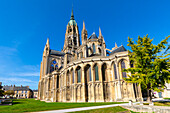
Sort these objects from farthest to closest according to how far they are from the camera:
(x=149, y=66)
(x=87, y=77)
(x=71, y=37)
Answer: (x=71, y=37)
(x=87, y=77)
(x=149, y=66)

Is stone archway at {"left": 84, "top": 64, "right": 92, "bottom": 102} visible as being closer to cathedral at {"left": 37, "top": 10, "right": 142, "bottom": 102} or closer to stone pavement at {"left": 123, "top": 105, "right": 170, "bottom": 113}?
cathedral at {"left": 37, "top": 10, "right": 142, "bottom": 102}

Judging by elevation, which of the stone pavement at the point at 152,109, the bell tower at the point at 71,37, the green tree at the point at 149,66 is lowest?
the stone pavement at the point at 152,109

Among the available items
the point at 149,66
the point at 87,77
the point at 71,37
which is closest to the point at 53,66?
the point at 71,37

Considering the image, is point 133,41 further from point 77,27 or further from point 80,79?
point 77,27

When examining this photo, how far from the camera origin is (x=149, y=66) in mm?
16547

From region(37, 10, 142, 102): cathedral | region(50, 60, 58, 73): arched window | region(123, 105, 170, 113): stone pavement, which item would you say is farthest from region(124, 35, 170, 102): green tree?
region(50, 60, 58, 73): arched window

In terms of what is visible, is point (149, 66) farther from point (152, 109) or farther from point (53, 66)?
point (53, 66)

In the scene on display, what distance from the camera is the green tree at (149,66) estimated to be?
15.1m

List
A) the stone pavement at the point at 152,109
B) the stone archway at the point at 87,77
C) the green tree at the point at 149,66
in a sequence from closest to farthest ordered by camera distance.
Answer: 1. the stone pavement at the point at 152,109
2. the green tree at the point at 149,66
3. the stone archway at the point at 87,77

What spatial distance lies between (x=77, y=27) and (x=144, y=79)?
60.2 metres

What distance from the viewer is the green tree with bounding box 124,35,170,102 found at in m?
15.1

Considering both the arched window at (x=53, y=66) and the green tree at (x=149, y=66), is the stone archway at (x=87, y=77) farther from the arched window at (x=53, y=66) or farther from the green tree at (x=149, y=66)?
the arched window at (x=53, y=66)

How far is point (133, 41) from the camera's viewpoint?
60.2ft

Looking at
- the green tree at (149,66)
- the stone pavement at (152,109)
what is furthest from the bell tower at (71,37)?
the stone pavement at (152,109)
